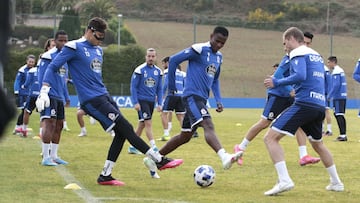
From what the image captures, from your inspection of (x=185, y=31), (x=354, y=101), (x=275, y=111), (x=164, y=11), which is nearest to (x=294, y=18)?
(x=164, y=11)

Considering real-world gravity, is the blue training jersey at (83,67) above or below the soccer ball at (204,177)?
above

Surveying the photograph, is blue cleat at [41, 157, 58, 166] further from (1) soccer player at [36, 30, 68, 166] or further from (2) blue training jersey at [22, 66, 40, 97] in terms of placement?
(2) blue training jersey at [22, 66, 40, 97]

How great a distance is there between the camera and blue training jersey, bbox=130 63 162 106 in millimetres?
14664

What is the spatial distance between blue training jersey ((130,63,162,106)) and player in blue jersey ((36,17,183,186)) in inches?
193

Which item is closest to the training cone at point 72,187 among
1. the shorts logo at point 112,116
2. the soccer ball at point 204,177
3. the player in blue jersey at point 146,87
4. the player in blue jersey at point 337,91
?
the shorts logo at point 112,116

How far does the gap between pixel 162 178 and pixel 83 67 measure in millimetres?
1984

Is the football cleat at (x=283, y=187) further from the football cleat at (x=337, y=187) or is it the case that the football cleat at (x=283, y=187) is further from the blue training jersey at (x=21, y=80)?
the blue training jersey at (x=21, y=80)

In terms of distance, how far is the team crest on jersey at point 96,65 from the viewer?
31.0ft

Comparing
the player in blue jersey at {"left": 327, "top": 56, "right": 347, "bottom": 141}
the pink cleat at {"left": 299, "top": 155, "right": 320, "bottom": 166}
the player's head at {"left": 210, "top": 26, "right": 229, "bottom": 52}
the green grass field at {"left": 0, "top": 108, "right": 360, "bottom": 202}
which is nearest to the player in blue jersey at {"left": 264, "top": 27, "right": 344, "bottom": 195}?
the green grass field at {"left": 0, "top": 108, "right": 360, "bottom": 202}

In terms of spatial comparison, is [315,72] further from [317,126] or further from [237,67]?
[237,67]

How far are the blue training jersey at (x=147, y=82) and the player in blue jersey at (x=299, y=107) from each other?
630 cm

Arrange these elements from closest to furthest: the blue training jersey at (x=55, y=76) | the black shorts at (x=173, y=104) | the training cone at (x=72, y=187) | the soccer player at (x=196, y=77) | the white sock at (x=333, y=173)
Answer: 1. the white sock at (x=333, y=173)
2. the training cone at (x=72, y=187)
3. the soccer player at (x=196, y=77)
4. the blue training jersey at (x=55, y=76)
5. the black shorts at (x=173, y=104)

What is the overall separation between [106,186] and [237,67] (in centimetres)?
4843

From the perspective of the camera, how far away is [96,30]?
9414mm
